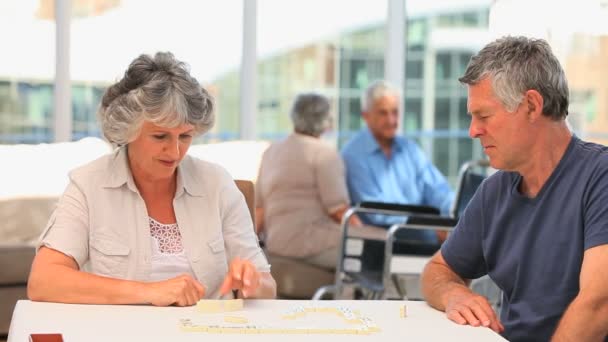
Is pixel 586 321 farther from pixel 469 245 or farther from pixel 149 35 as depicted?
pixel 149 35

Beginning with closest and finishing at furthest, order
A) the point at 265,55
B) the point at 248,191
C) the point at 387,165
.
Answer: the point at 248,191 < the point at 387,165 < the point at 265,55

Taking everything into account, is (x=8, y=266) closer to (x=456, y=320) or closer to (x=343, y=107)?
(x=343, y=107)

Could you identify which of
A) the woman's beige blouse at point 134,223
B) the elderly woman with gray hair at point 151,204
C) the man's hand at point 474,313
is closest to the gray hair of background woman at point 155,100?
the elderly woman with gray hair at point 151,204

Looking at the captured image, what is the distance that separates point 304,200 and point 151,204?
267 cm

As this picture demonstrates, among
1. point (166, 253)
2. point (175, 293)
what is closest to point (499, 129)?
point (175, 293)

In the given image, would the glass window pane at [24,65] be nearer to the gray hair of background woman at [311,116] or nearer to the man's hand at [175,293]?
the gray hair of background woman at [311,116]

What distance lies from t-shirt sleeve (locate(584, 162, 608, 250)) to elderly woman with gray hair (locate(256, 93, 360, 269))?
9.99 feet

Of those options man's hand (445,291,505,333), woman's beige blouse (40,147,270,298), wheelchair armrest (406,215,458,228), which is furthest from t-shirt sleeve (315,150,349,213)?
man's hand (445,291,505,333)

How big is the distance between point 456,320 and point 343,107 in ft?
16.0

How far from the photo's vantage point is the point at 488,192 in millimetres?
2516

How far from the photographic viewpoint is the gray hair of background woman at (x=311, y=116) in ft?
18.7

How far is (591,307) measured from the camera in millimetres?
2172

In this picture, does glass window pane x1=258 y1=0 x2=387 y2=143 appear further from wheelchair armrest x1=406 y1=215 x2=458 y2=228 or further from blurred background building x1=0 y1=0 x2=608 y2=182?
wheelchair armrest x1=406 y1=215 x2=458 y2=228

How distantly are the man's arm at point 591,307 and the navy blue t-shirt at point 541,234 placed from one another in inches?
1.8
